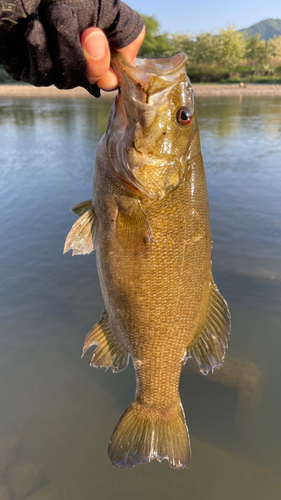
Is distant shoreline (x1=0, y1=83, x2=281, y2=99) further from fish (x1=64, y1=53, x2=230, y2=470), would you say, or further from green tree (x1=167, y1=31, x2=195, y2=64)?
fish (x1=64, y1=53, x2=230, y2=470)

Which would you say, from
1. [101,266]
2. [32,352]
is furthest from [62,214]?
[101,266]

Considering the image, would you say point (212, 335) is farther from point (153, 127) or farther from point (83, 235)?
point (153, 127)

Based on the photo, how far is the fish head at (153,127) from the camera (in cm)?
184

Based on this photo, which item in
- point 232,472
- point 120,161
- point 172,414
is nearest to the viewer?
point 120,161

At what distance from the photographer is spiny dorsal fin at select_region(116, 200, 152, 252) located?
6.52 ft

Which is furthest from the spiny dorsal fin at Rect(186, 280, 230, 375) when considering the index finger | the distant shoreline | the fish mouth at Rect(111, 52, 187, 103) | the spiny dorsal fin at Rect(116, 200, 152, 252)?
the distant shoreline

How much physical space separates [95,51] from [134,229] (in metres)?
0.89

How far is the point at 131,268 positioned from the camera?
211 centimetres

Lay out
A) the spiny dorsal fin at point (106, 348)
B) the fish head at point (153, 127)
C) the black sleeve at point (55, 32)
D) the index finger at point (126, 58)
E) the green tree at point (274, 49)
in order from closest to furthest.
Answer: the black sleeve at point (55, 32)
the index finger at point (126, 58)
the fish head at point (153, 127)
the spiny dorsal fin at point (106, 348)
the green tree at point (274, 49)

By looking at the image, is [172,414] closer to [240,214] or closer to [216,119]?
[240,214]

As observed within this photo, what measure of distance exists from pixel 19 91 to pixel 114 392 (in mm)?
43940

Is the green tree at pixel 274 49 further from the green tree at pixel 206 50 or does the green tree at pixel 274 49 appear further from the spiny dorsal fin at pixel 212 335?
the spiny dorsal fin at pixel 212 335

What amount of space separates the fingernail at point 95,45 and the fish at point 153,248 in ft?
0.48

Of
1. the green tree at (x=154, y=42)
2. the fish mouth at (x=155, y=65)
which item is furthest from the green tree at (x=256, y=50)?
the fish mouth at (x=155, y=65)
